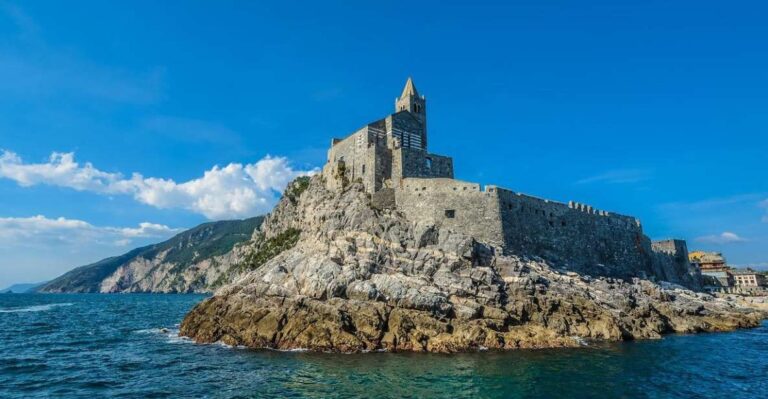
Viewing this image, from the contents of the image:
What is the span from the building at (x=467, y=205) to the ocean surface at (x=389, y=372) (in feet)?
42.3

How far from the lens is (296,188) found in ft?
237

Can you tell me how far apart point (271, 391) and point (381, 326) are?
10205mm

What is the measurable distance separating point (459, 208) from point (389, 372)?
20.0m

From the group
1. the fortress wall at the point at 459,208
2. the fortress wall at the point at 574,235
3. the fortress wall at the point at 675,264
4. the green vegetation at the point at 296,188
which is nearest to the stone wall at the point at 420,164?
the fortress wall at the point at 459,208

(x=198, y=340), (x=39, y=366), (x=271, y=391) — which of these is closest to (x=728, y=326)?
(x=271, y=391)

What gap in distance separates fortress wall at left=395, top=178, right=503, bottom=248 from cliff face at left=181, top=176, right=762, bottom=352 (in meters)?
1.45

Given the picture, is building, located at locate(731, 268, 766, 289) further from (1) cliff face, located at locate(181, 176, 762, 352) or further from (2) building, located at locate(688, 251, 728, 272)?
(1) cliff face, located at locate(181, 176, 762, 352)

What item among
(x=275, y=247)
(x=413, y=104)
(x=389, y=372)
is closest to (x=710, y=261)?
(x=413, y=104)

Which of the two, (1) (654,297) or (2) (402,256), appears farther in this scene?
(1) (654,297)

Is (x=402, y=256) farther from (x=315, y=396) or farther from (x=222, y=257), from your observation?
(x=222, y=257)

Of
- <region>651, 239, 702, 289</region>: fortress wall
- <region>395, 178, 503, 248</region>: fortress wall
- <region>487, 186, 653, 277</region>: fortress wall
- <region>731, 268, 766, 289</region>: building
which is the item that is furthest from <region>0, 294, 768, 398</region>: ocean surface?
<region>731, 268, 766, 289</region>: building

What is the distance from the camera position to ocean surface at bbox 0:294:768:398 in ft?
63.3

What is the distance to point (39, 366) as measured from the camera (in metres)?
26.0

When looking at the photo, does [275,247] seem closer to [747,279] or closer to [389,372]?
[389,372]
